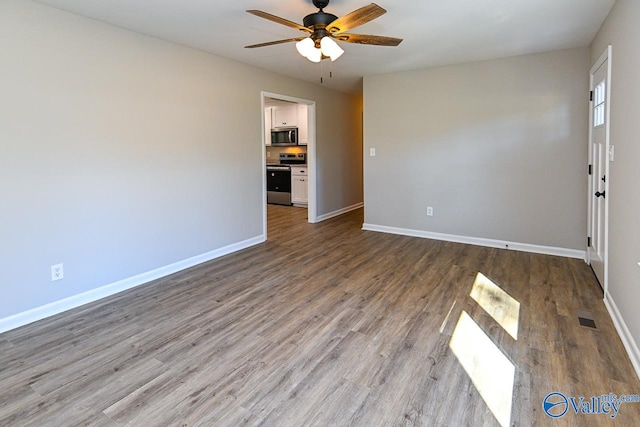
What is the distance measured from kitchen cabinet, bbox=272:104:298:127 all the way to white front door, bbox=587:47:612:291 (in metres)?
5.47

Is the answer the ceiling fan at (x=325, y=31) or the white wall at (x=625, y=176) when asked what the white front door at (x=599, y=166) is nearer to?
the white wall at (x=625, y=176)

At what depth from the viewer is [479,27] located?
3.24 metres

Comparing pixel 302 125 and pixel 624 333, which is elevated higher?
pixel 302 125

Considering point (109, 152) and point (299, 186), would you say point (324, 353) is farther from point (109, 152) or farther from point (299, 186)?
point (299, 186)

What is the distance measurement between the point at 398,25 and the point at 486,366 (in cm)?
283

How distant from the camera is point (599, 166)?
3262 mm

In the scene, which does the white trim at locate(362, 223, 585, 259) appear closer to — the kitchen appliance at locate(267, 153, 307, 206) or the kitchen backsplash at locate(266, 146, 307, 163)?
the kitchen appliance at locate(267, 153, 307, 206)

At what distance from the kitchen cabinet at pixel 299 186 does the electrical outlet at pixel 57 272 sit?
5.30 meters

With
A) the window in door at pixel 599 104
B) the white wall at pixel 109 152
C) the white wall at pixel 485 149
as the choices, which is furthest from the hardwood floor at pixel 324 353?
the window in door at pixel 599 104

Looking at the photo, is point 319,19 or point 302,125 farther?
point 302,125

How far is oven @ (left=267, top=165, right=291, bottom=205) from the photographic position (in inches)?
320

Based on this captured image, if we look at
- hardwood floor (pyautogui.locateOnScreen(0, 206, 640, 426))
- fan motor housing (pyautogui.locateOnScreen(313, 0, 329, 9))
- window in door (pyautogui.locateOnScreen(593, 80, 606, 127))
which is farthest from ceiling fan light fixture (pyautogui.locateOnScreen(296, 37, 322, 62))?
window in door (pyautogui.locateOnScreen(593, 80, 606, 127))

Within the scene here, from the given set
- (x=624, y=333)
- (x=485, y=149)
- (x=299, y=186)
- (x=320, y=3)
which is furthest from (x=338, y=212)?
(x=624, y=333)

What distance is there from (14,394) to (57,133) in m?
1.89
